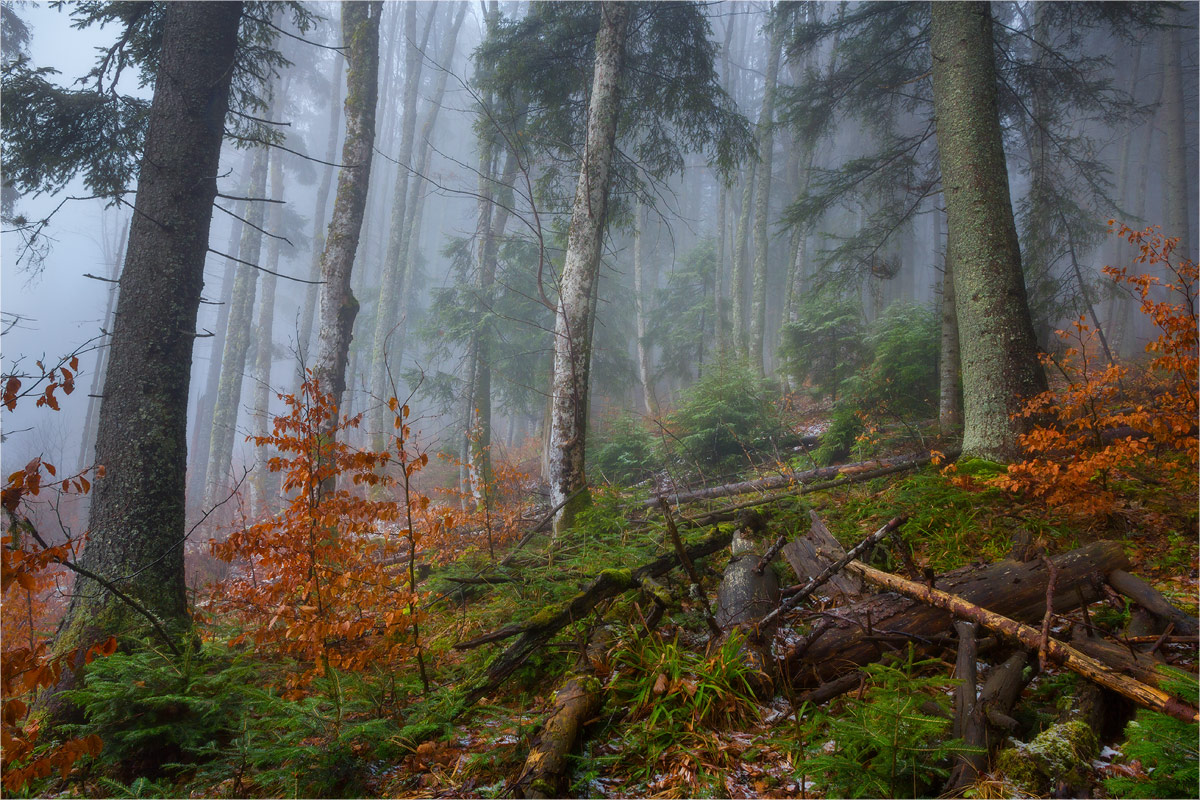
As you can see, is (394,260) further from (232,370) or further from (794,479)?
(794,479)

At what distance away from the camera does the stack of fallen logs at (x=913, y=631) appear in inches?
90.1

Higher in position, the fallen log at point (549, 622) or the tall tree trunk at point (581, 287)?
the tall tree trunk at point (581, 287)

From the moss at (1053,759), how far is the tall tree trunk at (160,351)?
5206mm

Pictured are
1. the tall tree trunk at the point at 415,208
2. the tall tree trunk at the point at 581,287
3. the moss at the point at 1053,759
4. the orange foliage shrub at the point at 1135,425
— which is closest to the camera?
the moss at the point at 1053,759

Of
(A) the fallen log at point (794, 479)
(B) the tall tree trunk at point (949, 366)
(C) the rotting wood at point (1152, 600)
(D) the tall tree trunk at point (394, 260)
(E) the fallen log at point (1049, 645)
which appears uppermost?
(D) the tall tree trunk at point (394, 260)

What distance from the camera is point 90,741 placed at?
2.39 meters

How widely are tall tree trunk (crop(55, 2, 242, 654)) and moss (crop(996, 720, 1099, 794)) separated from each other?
205 inches

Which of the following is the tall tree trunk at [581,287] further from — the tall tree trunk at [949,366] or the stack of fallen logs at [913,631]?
the tall tree trunk at [949,366]

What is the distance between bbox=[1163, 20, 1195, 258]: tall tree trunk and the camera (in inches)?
572

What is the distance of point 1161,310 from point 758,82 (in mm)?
39593

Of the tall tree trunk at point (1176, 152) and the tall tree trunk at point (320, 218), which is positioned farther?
the tall tree trunk at point (320, 218)

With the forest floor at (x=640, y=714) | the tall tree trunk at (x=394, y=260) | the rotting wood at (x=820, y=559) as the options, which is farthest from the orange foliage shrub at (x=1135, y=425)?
the tall tree trunk at (x=394, y=260)

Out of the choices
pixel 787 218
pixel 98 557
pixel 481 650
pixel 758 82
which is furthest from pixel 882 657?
pixel 758 82

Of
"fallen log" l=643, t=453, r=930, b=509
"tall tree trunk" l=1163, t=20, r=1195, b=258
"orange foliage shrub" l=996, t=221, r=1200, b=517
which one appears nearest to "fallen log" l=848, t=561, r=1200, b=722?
"orange foliage shrub" l=996, t=221, r=1200, b=517
